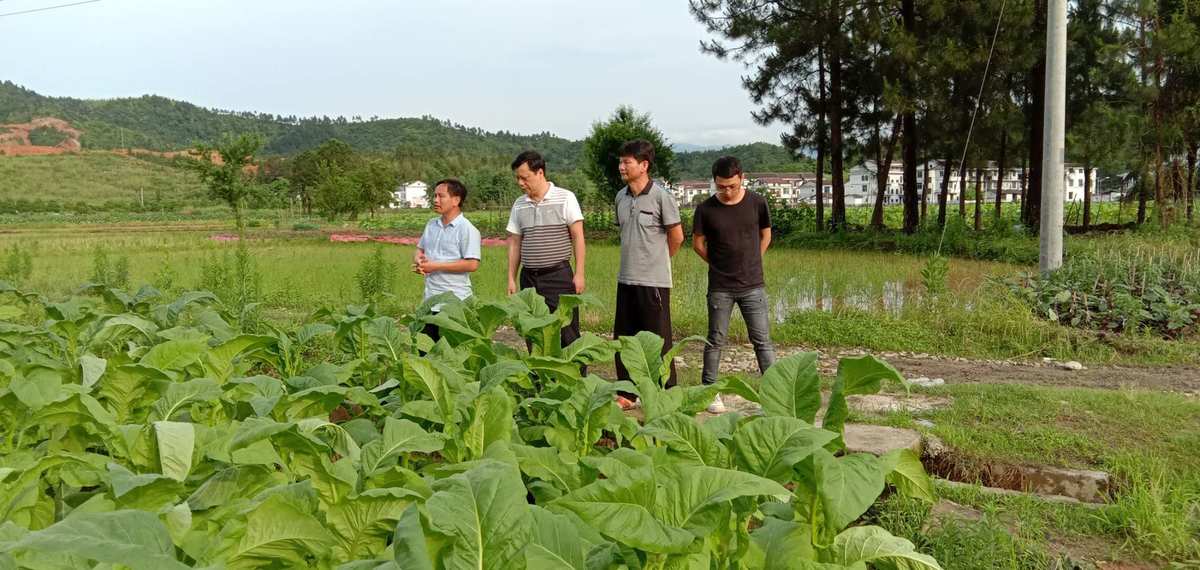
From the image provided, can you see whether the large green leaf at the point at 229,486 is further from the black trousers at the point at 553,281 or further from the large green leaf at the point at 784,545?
the black trousers at the point at 553,281

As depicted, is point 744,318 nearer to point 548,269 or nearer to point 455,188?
point 548,269

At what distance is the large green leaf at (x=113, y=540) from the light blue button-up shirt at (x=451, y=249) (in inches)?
158

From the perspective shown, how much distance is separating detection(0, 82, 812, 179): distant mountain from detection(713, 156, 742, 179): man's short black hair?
89570mm

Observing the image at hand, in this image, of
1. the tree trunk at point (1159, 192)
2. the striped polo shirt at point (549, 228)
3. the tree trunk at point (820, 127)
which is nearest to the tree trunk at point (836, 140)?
the tree trunk at point (820, 127)

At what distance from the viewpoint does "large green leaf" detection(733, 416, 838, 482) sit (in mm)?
1377

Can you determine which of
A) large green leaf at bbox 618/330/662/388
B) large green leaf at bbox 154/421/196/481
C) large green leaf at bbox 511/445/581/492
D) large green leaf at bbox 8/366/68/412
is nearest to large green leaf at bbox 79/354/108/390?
large green leaf at bbox 8/366/68/412

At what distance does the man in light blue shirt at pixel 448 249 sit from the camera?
5.05 meters

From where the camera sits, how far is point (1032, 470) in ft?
12.8

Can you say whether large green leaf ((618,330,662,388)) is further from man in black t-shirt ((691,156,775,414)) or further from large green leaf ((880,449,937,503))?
man in black t-shirt ((691,156,775,414))

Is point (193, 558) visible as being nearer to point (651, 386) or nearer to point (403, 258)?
point (651, 386)

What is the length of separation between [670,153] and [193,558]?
3302 centimetres

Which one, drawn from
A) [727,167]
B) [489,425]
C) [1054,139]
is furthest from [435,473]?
[1054,139]

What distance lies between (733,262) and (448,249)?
5.71 feet

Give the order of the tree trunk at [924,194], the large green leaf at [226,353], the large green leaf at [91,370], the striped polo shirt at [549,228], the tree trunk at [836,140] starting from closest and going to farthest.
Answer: the large green leaf at [91,370], the large green leaf at [226,353], the striped polo shirt at [549,228], the tree trunk at [836,140], the tree trunk at [924,194]
